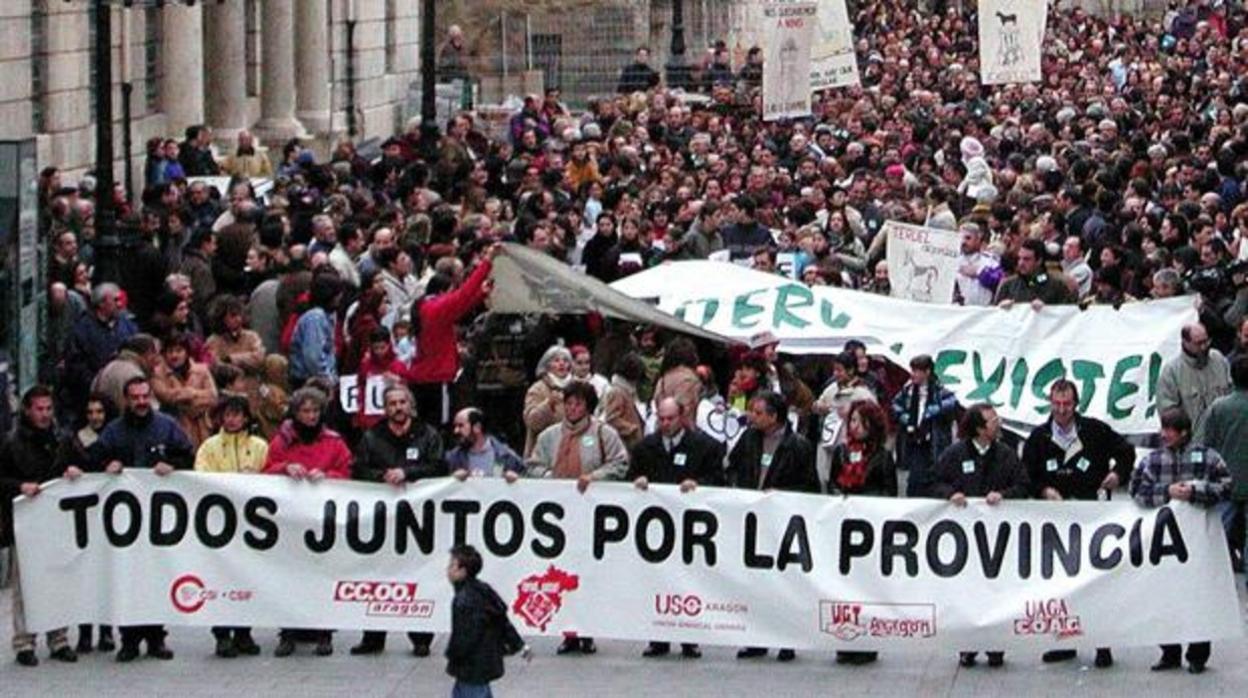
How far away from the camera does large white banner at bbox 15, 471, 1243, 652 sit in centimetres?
1872

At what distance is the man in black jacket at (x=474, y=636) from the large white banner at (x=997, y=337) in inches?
276

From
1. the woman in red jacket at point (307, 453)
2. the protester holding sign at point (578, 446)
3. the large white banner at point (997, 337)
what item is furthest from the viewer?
the large white banner at point (997, 337)

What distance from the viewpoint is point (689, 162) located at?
121ft

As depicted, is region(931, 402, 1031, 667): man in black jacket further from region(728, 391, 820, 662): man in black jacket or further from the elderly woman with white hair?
the elderly woman with white hair

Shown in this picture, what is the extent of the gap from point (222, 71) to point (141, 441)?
21766 mm

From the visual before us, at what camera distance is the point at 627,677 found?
1875 cm

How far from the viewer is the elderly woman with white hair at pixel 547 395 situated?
21547 millimetres

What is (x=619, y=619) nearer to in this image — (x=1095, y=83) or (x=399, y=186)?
(x=399, y=186)

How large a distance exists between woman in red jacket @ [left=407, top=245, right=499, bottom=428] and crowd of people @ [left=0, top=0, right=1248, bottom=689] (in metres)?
0.02

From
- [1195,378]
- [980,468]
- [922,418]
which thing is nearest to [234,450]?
[980,468]

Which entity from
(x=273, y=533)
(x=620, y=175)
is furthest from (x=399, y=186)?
(x=273, y=533)

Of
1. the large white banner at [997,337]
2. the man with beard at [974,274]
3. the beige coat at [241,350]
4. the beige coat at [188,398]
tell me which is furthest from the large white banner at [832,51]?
the beige coat at [188,398]

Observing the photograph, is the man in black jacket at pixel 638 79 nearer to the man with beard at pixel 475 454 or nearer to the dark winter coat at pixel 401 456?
the man with beard at pixel 475 454

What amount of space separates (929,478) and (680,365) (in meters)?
3.14
